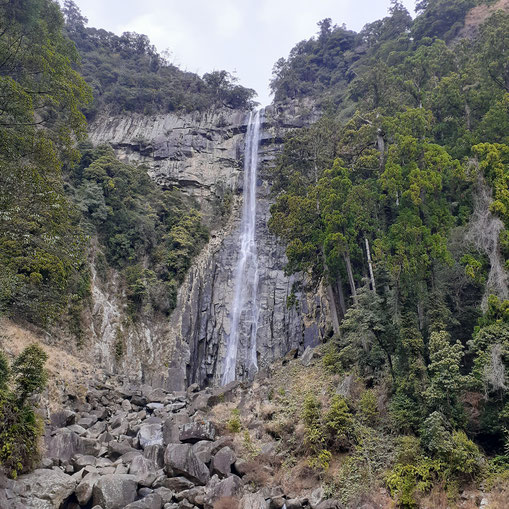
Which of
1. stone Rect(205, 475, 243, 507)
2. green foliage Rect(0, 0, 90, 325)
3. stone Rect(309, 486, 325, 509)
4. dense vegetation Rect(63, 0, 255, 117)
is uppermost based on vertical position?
dense vegetation Rect(63, 0, 255, 117)

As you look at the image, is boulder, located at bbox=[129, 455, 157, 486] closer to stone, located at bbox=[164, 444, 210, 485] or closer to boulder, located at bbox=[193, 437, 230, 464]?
stone, located at bbox=[164, 444, 210, 485]

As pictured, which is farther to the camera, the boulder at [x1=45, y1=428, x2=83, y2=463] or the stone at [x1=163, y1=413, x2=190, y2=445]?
the stone at [x1=163, y1=413, x2=190, y2=445]

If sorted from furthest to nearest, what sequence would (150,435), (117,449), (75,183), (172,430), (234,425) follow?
(75,183) < (234,425) < (150,435) < (172,430) < (117,449)

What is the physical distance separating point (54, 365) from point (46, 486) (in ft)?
26.6

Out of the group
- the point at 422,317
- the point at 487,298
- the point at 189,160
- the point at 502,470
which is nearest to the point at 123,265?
the point at 189,160

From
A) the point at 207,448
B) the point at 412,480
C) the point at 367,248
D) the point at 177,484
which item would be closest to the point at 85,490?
the point at 177,484

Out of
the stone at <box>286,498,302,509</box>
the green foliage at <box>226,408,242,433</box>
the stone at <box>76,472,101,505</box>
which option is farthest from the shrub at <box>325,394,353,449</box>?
the stone at <box>76,472,101,505</box>

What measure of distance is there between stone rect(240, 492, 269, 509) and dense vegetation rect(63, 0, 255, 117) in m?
39.6

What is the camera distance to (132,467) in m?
10.4

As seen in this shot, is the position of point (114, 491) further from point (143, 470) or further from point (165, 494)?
point (143, 470)

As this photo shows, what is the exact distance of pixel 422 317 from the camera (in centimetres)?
1340

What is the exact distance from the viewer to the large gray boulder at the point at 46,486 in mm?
8594

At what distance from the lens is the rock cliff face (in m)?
23.4

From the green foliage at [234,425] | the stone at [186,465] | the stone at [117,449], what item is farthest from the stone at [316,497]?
the stone at [117,449]
